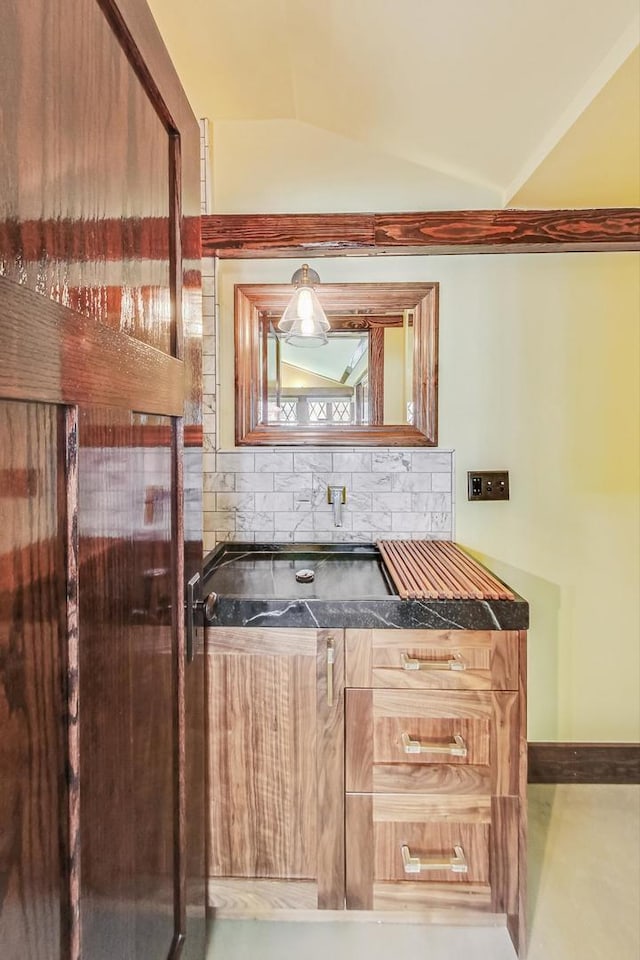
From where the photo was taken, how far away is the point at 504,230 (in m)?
1.69

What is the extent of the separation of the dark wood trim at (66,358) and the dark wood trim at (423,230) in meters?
1.13

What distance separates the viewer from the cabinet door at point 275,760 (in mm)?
1244

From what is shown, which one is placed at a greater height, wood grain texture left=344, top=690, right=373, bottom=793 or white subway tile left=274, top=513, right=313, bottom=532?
white subway tile left=274, top=513, right=313, bottom=532

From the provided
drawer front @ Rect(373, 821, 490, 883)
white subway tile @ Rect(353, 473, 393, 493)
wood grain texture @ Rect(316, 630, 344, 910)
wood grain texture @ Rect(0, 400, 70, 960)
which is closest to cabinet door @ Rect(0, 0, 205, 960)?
wood grain texture @ Rect(0, 400, 70, 960)

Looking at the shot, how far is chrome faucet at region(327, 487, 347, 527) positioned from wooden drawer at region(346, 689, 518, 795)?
726mm

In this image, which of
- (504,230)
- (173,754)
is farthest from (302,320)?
(173,754)

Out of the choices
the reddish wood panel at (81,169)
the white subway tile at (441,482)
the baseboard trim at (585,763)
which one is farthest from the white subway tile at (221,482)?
the baseboard trim at (585,763)

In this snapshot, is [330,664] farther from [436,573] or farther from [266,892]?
[266,892]

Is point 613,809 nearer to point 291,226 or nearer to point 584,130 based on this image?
point 584,130

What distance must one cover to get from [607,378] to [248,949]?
7.12 ft

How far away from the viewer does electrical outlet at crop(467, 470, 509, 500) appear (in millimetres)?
1823

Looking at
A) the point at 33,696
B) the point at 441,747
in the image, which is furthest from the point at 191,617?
the point at 441,747

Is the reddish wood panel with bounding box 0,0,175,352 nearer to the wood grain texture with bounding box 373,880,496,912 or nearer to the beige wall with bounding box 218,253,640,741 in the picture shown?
the beige wall with bounding box 218,253,640,741

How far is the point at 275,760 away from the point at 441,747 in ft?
1.44
